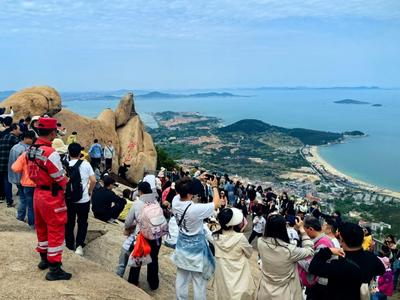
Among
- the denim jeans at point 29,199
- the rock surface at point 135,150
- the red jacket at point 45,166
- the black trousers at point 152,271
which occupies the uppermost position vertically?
the red jacket at point 45,166

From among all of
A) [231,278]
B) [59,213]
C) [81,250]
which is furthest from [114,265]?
[231,278]

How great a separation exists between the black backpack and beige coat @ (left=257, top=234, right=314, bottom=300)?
286 cm

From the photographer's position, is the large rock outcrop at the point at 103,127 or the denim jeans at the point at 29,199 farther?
the large rock outcrop at the point at 103,127

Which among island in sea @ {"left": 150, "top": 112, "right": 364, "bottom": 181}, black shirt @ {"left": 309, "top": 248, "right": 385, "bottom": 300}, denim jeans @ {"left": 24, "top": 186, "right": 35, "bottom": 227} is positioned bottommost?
island in sea @ {"left": 150, "top": 112, "right": 364, "bottom": 181}

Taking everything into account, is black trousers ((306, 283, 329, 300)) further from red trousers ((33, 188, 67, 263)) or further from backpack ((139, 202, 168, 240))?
red trousers ((33, 188, 67, 263))

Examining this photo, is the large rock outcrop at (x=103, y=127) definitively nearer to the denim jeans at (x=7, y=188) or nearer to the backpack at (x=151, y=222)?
the denim jeans at (x=7, y=188)

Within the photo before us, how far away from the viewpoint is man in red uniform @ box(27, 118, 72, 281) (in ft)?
15.8

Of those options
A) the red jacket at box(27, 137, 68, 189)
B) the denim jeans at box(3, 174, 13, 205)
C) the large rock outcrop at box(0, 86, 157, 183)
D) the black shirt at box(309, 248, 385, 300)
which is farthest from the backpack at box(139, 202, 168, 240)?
the large rock outcrop at box(0, 86, 157, 183)

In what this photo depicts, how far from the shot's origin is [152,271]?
624 cm

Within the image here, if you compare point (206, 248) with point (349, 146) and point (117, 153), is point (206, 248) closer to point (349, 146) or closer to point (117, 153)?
point (117, 153)

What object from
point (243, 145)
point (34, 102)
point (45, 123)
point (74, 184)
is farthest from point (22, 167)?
point (243, 145)

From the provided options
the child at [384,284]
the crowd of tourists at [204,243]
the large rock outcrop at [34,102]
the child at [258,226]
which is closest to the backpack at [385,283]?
the child at [384,284]

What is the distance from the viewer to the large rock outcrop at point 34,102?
774 inches

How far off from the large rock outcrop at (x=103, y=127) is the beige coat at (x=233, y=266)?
15126 mm
